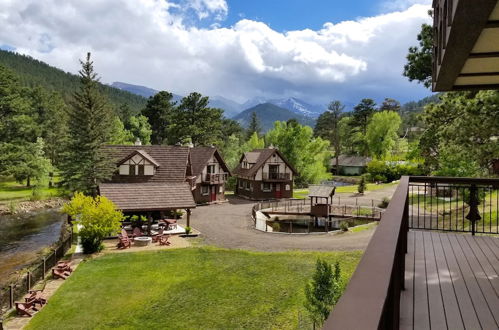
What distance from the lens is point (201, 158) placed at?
4306 centimetres

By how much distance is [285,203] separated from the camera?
3912cm

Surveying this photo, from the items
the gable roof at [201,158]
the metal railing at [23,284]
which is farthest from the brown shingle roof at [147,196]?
the gable roof at [201,158]

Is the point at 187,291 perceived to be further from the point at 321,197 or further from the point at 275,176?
the point at 275,176

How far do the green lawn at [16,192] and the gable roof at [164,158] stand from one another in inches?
562

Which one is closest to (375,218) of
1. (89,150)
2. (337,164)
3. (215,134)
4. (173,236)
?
(173,236)

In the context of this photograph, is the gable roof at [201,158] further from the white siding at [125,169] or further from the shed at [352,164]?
the shed at [352,164]

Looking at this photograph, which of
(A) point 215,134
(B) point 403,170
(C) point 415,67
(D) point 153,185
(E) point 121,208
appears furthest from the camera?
(A) point 215,134

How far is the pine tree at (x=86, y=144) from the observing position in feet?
113

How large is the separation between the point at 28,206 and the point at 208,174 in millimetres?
19548

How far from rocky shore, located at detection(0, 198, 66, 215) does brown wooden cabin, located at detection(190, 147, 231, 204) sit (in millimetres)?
15926

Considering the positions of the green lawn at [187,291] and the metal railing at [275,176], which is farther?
the metal railing at [275,176]

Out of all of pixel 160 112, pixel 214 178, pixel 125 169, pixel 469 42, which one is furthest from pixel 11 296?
pixel 160 112

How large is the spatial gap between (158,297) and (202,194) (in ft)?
85.8

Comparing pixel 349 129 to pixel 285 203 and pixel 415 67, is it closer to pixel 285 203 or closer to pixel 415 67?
pixel 285 203
